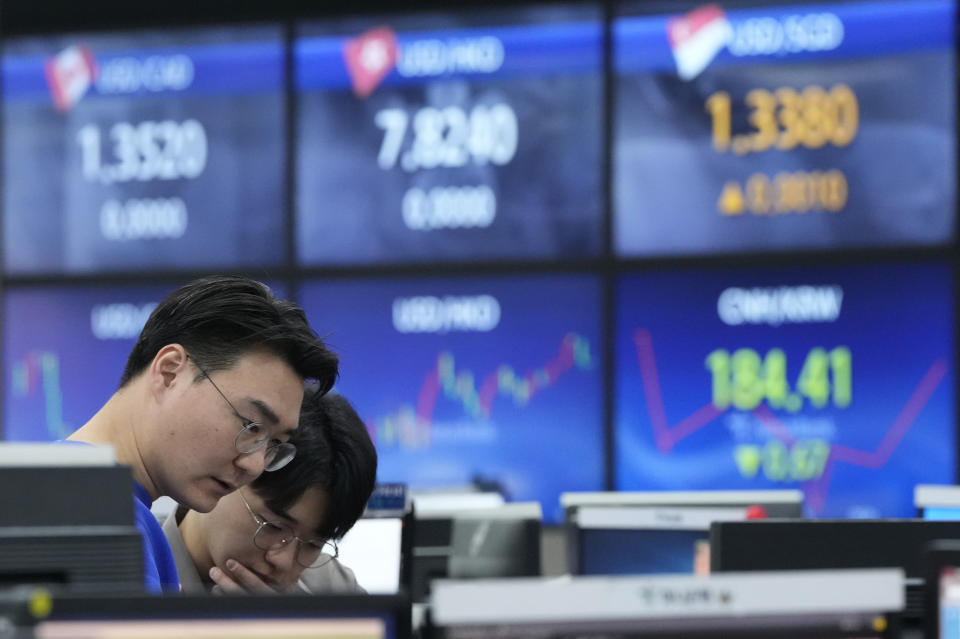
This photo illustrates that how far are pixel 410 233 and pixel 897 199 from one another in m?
1.58

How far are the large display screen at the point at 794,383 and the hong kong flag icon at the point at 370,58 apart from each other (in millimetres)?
1132

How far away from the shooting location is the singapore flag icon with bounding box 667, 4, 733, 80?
13.2 feet

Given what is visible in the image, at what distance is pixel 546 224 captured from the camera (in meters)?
4.10

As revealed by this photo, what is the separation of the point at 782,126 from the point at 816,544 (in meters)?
2.49

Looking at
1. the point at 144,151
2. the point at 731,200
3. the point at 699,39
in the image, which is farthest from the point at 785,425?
the point at 144,151

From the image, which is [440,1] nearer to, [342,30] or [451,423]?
[342,30]

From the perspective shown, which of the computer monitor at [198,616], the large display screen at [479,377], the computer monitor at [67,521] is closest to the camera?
the computer monitor at [198,616]

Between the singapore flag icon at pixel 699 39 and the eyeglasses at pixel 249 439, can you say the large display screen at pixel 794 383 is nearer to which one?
the singapore flag icon at pixel 699 39

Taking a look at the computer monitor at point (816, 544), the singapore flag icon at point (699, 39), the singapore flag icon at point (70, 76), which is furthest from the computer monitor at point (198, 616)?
the singapore flag icon at point (70, 76)

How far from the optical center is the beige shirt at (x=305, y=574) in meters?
2.02

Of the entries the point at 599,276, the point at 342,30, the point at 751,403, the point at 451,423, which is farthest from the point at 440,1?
the point at 751,403

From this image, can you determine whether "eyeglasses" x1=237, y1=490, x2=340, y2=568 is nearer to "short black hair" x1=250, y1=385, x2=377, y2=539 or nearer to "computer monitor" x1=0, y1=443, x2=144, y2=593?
"short black hair" x1=250, y1=385, x2=377, y2=539

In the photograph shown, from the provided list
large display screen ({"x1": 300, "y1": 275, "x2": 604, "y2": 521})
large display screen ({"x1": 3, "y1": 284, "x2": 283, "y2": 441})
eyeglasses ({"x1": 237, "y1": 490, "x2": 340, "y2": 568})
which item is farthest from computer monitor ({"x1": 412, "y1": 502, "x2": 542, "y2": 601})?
large display screen ({"x1": 3, "y1": 284, "x2": 283, "y2": 441})

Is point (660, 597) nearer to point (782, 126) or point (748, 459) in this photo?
point (748, 459)
